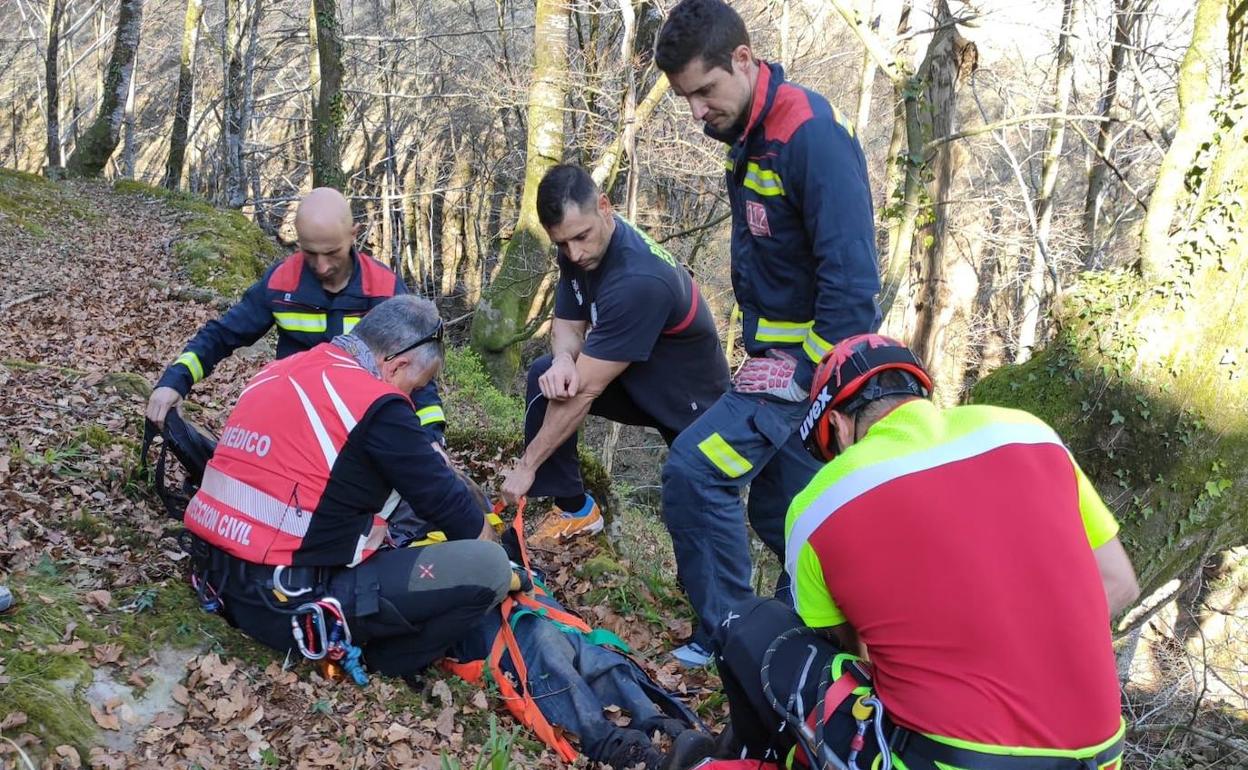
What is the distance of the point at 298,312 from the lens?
200 inches

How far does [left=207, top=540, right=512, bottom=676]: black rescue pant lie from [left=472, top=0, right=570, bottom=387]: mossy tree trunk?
10.1 meters

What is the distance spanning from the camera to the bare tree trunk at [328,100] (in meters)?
10.5

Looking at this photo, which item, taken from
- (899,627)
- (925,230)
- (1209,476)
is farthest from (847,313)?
(925,230)

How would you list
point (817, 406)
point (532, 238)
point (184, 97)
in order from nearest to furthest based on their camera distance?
point (817, 406) → point (532, 238) → point (184, 97)

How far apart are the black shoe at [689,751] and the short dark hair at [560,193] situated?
2.47m

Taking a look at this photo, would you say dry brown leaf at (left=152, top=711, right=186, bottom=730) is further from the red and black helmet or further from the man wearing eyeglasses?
the red and black helmet

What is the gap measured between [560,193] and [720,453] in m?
1.54

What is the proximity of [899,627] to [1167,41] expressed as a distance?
50.2ft

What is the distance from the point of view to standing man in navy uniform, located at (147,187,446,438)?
486 cm

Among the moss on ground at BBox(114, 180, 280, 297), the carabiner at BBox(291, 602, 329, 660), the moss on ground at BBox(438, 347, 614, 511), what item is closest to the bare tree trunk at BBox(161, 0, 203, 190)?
the moss on ground at BBox(114, 180, 280, 297)

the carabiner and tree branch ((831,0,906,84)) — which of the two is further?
tree branch ((831,0,906,84))

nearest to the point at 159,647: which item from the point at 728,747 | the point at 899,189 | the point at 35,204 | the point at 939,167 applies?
the point at 728,747

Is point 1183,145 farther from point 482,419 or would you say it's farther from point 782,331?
point 482,419

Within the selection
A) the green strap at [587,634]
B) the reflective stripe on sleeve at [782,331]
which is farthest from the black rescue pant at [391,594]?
the reflective stripe on sleeve at [782,331]
